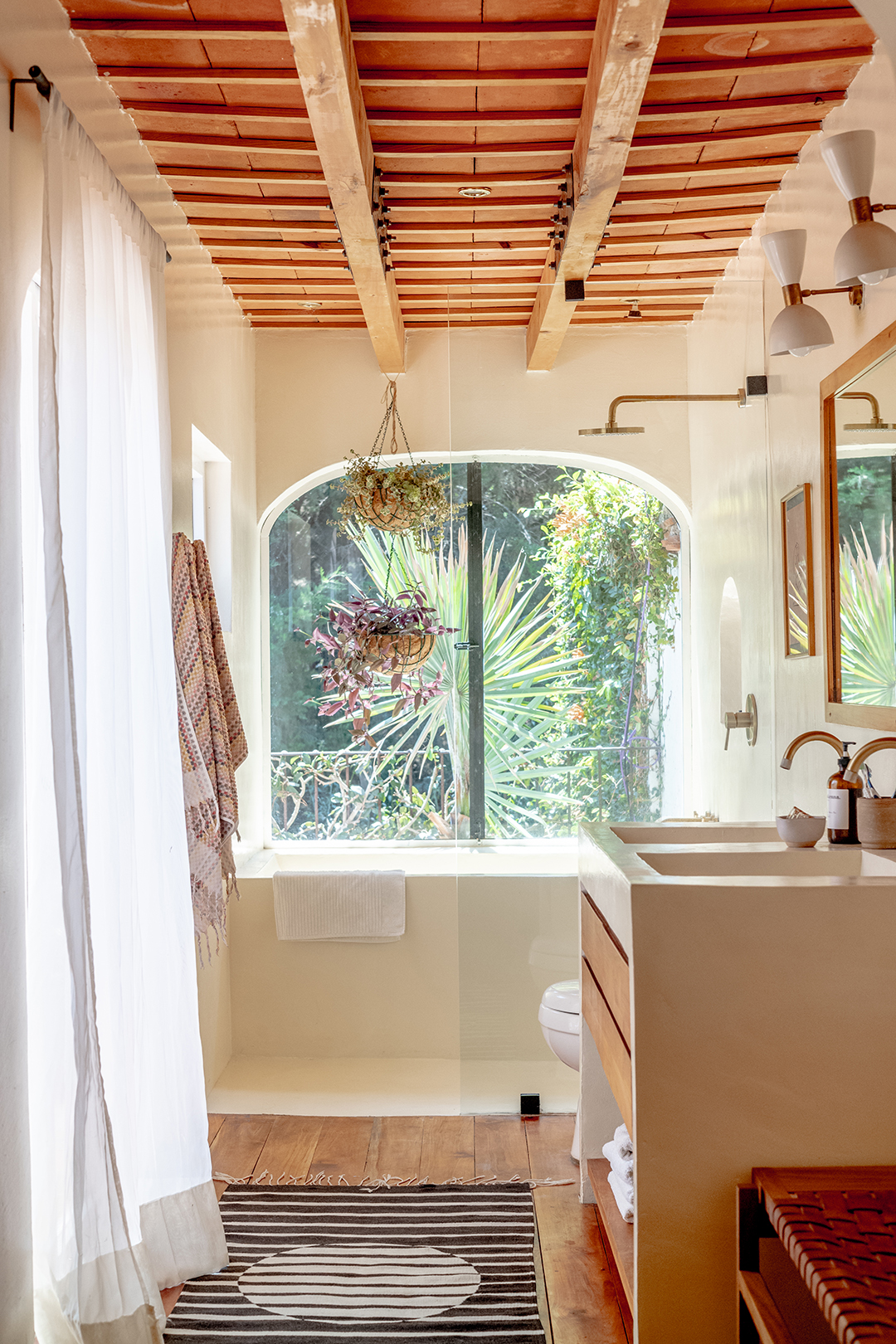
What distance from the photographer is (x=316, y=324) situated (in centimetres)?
423

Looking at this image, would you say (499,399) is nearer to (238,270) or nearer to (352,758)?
(238,270)

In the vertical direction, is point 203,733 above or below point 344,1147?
above

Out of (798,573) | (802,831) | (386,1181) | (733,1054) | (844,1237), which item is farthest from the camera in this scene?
(386,1181)

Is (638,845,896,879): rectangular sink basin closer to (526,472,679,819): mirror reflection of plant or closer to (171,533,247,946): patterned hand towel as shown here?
(526,472,679,819): mirror reflection of plant

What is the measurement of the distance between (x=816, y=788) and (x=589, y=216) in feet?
5.22

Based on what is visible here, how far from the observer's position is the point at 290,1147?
3.24 m

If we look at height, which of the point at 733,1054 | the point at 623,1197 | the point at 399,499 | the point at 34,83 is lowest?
the point at 623,1197

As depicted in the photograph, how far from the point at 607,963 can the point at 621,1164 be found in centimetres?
45

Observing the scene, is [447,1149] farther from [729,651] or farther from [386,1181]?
[729,651]

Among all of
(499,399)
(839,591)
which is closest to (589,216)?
(499,399)

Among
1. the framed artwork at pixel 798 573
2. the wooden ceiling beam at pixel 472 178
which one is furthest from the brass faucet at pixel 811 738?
the wooden ceiling beam at pixel 472 178

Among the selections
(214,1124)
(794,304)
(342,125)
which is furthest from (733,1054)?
(214,1124)

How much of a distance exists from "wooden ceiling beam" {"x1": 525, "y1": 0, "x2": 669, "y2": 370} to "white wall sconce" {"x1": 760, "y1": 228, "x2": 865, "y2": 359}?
1.36 ft

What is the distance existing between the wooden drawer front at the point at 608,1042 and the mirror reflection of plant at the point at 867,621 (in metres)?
0.84
